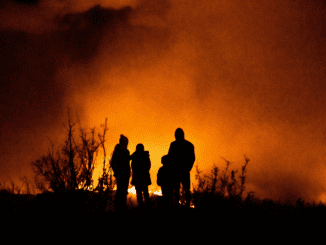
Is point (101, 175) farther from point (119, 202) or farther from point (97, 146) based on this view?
point (119, 202)

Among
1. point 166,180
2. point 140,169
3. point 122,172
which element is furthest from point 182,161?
point 122,172

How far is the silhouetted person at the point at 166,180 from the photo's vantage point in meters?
7.34

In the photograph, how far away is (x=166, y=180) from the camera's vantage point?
25.2 feet

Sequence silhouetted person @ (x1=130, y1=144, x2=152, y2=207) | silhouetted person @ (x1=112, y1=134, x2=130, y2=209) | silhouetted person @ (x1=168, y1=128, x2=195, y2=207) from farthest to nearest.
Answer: silhouetted person @ (x1=130, y1=144, x2=152, y2=207) → silhouetted person @ (x1=112, y1=134, x2=130, y2=209) → silhouetted person @ (x1=168, y1=128, x2=195, y2=207)

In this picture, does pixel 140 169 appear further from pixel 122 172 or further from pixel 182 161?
pixel 182 161

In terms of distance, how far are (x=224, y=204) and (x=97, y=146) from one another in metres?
3.17

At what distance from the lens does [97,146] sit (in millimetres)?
5430

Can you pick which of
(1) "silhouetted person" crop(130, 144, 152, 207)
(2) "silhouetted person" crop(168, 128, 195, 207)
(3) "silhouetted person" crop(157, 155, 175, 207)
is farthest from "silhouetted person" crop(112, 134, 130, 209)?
(2) "silhouetted person" crop(168, 128, 195, 207)

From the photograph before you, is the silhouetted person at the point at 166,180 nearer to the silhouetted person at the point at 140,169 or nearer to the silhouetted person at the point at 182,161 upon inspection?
the silhouetted person at the point at 182,161

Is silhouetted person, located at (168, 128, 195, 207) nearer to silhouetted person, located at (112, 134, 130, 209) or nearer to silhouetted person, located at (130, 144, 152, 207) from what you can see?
silhouetted person, located at (130, 144, 152, 207)

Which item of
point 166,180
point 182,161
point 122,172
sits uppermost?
point 182,161

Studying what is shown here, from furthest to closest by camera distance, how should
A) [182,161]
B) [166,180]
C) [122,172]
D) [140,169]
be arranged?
[140,169], [166,180], [122,172], [182,161]

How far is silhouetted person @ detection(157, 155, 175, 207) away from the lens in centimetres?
734

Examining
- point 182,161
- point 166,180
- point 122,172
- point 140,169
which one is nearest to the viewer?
point 182,161
